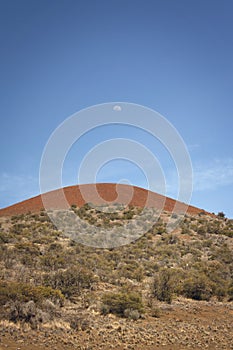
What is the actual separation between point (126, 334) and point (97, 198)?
45812 millimetres

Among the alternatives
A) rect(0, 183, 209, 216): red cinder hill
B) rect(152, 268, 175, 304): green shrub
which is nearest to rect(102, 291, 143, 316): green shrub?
rect(152, 268, 175, 304): green shrub

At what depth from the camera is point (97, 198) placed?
57219 millimetres

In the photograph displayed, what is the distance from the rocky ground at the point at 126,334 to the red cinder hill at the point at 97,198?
38.9 metres

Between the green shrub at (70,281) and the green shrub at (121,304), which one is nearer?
the green shrub at (121,304)

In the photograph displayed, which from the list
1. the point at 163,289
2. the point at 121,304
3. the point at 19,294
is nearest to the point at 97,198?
the point at 163,289

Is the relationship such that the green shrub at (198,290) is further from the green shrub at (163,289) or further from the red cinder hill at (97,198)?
the red cinder hill at (97,198)

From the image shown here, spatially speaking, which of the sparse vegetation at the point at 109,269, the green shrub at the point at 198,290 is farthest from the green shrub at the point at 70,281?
the green shrub at the point at 198,290

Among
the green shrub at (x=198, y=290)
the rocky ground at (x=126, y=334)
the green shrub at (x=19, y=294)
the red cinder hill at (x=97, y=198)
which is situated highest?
the red cinder hill at (x=97, y=198)

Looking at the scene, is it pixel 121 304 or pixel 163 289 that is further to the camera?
pixel 163 289

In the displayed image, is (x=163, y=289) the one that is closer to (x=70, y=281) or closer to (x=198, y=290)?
(x=198, y=290)

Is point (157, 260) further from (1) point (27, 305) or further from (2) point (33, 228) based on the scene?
(1) point (27, 305)

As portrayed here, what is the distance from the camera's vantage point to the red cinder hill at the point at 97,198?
2147 inches

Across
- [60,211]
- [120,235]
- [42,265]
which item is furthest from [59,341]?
[60,211]

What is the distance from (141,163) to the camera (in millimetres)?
31250
